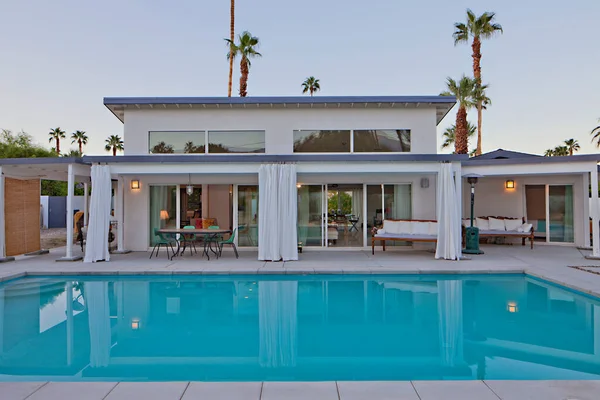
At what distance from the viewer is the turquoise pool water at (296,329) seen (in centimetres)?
396

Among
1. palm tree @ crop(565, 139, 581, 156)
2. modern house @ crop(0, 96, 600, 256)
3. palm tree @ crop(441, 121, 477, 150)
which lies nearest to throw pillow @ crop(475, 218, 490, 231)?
modern house @ crop(0, 96, 600, 256)

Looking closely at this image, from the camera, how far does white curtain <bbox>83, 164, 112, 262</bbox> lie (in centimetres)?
985

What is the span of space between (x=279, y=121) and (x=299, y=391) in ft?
31.8

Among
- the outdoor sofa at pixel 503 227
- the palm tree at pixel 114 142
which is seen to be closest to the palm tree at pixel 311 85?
the outdoor sofa at pixel 503 227

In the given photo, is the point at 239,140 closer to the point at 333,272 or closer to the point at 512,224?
the point at 333,272

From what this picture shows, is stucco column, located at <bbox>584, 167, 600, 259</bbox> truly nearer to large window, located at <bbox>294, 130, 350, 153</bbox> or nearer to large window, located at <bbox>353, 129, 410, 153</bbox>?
large window, located at <bbox>353, 129, 410, 153</bbox>

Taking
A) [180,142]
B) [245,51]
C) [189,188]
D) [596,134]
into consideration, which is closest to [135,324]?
[189,188]

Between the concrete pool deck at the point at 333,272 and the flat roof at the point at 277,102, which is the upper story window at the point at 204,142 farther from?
the concrete pool deck at the point at 333,272

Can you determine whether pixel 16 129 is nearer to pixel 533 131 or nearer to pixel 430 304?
pixel 430 304

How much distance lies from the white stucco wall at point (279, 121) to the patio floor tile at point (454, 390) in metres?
9.29

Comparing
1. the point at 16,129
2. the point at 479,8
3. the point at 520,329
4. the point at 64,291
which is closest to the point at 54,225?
the point at 16,129

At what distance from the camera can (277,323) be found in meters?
5.58

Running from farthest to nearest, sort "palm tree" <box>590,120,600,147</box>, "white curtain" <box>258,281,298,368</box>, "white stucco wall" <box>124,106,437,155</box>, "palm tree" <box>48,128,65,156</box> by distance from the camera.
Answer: "palm tree" <box>48,128,65,156</box>, "palm tree" <box>590,120,600,147</box>, "white stucco wall" <box>124,106,437,155</box>, "white curtain" <box>258,281,298,368</box>

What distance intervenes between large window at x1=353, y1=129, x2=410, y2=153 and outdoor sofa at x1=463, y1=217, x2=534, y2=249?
12.0 feet
